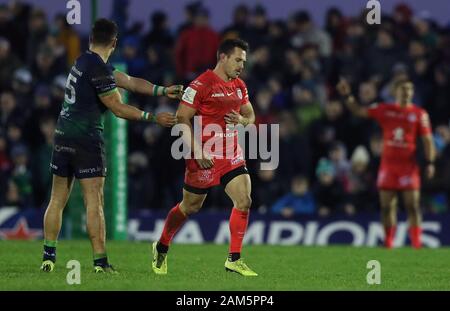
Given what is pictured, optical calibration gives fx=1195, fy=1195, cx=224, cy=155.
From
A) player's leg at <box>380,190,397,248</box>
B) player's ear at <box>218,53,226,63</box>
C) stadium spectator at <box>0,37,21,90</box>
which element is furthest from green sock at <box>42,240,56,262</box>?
stadium spectator at <box>0,37,21,90</box>

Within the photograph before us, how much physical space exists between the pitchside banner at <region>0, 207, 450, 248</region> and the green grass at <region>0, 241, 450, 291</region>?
2.34 metres

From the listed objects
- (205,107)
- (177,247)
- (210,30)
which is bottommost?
(177,247)

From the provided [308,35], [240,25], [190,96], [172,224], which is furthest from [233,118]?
[308,35]

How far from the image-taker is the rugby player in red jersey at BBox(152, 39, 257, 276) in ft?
41.4

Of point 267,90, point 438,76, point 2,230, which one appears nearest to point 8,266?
point 2,230

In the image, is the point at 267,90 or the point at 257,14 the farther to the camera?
the point at 257,14

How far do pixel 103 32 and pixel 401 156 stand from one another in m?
7.66

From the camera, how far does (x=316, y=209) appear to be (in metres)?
20.8

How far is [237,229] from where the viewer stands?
497 inches

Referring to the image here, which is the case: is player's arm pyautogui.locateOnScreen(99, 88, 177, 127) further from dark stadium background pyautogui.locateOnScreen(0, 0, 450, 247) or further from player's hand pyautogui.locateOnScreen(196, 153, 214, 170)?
dark stadium background pyautogui.locateOnScreen(0, 0, 450, 247)

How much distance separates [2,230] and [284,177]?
16.7 ft

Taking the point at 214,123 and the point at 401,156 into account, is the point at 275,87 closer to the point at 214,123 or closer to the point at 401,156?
the point at 401,156
